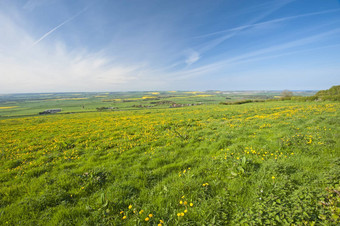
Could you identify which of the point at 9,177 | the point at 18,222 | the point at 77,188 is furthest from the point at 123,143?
the point at 18,222

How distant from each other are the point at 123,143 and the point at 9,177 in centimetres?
529

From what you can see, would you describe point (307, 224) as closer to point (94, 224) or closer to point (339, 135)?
point (94, 224)

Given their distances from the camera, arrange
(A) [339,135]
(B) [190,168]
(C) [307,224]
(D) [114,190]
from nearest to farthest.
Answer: (C) [307,224]
(D) [114,190]
(B) [190,168]
(A) [339,135]

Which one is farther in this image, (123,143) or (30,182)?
(123,143)

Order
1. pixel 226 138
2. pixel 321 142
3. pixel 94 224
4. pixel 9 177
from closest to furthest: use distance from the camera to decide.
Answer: pixel 94 224, pixel 9 177, pixel 321 142, pixel 226 138

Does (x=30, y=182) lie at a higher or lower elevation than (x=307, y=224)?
lower

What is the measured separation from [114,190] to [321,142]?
9504 mm

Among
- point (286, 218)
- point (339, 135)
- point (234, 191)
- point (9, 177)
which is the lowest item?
point (9, 177)

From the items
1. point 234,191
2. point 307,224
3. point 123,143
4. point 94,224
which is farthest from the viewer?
point 123,143

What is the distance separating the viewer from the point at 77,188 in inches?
186

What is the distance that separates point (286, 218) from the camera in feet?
9.11

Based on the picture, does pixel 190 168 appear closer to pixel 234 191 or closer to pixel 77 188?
pixel 234 191

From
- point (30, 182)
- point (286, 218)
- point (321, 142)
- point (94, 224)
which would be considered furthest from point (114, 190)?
point (321, 142)

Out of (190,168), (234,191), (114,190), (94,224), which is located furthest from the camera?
(190,168)
